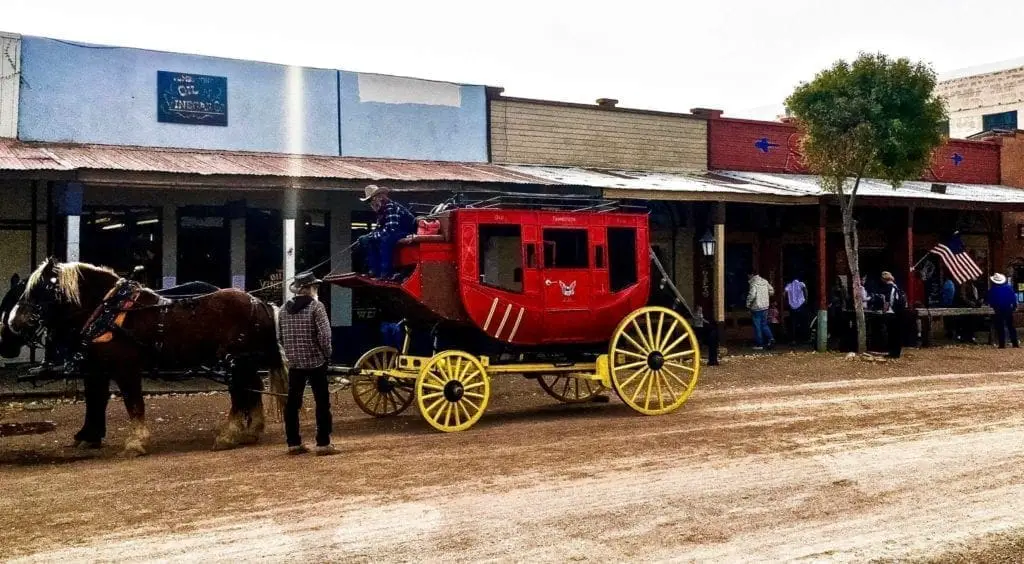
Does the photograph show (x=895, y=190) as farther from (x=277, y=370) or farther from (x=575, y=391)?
(x=277, y=370)

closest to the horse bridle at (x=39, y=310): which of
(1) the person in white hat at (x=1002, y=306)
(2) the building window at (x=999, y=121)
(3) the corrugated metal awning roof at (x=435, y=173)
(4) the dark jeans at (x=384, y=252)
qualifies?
(4) the dark jeans at (x=384, y=252)

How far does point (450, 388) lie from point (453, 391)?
5 centimetres

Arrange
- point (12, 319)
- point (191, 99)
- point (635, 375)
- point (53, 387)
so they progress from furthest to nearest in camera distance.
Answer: point (191, 99), point (53, 387), point (635, 375), point (12, 319)

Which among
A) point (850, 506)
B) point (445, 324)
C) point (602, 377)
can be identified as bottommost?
point (850, 506)

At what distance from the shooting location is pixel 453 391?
9.09 m

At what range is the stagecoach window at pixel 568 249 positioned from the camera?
9.79 metres

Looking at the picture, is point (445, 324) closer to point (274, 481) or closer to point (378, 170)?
point (274, 481)

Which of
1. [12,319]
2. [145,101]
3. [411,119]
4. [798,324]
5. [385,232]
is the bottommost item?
[798,324]

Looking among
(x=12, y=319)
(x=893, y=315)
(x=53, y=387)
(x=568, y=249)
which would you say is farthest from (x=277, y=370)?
(x=893, y=315)

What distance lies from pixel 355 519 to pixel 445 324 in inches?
155

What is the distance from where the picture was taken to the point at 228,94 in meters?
15.1

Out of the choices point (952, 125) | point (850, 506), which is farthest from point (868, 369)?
point (952, 125)

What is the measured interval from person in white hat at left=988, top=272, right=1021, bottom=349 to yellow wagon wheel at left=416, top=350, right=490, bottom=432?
13.8 m

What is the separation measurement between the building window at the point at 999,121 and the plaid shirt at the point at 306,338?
3198cm
